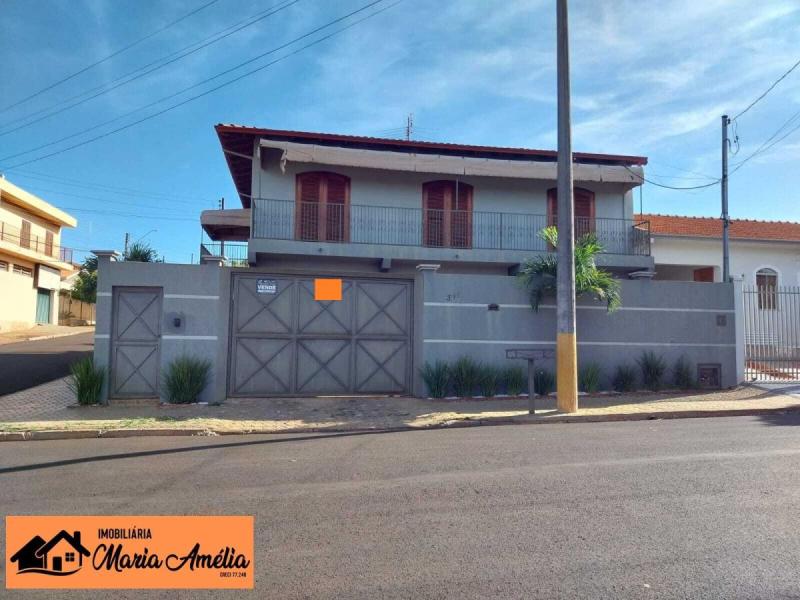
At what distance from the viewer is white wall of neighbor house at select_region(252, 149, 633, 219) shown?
1584 centimetres

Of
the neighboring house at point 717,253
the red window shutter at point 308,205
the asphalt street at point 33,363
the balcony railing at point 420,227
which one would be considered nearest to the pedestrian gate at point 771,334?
the balcony railing at point 420,227

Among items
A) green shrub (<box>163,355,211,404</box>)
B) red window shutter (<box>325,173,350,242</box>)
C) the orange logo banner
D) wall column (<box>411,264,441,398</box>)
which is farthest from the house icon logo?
red window shutter (<box>325,173,350,242</box>)

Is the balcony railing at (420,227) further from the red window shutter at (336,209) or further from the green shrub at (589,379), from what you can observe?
the green shrub at (589,379)

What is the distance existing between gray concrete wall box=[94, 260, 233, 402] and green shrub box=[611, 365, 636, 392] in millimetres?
8505

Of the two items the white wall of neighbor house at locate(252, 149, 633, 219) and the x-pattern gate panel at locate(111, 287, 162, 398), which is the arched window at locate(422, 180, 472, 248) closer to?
the white wall of neighbor house at locate(252, 149, 633, 219)

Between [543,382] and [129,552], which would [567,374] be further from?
[129,552]

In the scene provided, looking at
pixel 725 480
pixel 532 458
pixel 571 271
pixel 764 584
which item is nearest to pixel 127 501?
pixel 532 458

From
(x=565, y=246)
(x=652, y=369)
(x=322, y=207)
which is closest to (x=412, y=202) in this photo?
(x=322, y=207)

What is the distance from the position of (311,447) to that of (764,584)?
5255 mm

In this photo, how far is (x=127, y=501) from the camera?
190 inches

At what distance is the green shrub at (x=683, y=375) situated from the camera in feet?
42.4

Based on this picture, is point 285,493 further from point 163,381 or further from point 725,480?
point 163,381

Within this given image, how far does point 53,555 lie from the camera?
3.68 m

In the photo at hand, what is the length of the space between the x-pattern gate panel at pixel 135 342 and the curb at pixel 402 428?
2684 mm
